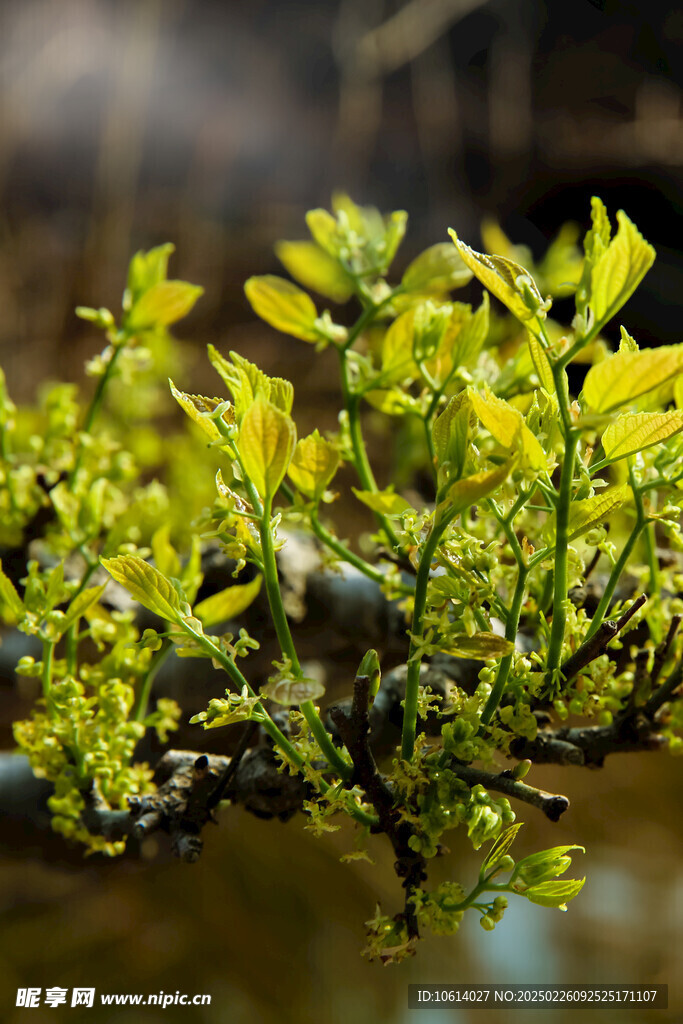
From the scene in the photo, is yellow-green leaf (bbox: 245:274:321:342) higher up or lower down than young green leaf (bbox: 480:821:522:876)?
higher up

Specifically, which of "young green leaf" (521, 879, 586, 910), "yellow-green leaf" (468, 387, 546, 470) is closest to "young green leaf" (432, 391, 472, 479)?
"yellow-green leaf" (468, 387, 546, 470)

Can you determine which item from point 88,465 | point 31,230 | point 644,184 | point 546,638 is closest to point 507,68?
point 644,184

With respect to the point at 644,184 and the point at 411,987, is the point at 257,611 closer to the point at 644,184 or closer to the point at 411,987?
the point at 411,987

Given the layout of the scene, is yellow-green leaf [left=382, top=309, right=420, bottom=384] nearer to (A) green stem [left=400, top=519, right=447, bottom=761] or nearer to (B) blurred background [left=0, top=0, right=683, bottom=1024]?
(A) green stem [left=400, top=519, right=447, bottom=761]

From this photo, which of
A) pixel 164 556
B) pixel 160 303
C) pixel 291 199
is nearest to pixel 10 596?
pixel 164 556

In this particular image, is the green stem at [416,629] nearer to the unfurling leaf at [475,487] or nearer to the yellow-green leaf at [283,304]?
the unfurling leaf at [475,487]

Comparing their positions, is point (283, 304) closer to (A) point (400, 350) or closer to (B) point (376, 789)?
(A) point (400, 350)
